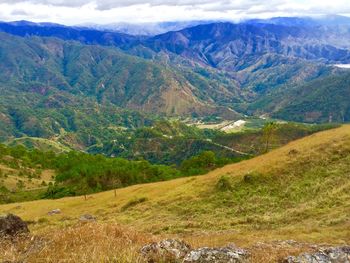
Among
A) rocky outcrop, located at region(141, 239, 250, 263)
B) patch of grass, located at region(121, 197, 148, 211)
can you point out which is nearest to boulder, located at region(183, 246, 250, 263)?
rocky outcrop, located at region(141, 239, 250, 263)

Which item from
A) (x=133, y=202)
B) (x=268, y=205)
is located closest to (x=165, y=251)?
(x=268, y=205)

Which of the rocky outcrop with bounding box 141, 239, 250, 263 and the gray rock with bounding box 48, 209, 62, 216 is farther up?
→ the rocky outcrop with bounding box 141, 239, 250, 263

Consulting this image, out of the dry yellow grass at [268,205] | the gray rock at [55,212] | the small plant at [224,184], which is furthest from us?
the gray rock at [55,212]

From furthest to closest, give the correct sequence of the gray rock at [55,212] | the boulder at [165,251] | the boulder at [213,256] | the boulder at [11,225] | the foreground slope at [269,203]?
the gray rock at [55,212] < the foreground slope at [269,203] < the boulder at [11,225] < the boulder at [165,251] < the boulder at [213,256]

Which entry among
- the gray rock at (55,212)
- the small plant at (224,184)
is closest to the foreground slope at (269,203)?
the small plant at (224,184)

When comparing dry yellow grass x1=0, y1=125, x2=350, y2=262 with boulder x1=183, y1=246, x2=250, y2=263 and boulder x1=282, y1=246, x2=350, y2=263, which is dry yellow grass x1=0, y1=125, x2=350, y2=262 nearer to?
boulder x1=282, y1=246, x2=350, y2=263

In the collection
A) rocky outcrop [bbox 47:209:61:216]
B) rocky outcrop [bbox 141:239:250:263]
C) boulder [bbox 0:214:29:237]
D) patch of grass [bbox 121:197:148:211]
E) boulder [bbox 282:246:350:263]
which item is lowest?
rocky outcrop [bbox 47:209:61:216]

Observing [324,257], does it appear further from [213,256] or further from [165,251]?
[165,251]

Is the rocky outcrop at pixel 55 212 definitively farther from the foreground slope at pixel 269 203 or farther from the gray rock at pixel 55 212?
the foreground slope at pixel 269 203
